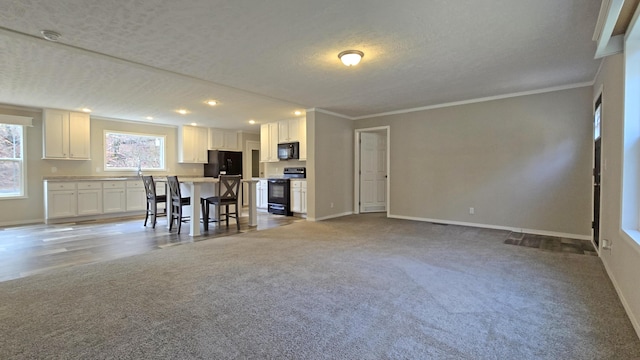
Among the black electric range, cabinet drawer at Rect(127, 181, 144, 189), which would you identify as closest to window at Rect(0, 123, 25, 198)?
cabinet drawer at Rect(127, 181, 144, 189)

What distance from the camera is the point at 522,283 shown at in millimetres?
2844

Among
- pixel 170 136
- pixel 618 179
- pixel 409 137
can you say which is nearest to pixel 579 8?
pixel 618 179

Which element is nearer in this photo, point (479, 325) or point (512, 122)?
point (479, 325)

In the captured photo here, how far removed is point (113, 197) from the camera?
22.4 feet

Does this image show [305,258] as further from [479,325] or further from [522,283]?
Result: [522,283]

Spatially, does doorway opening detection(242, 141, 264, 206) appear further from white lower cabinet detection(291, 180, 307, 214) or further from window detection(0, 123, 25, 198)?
window detection(0, 123, 25, 198)

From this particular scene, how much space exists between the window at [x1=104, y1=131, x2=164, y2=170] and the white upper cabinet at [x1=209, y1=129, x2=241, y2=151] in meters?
1.31

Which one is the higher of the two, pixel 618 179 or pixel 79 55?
pixel 79 55

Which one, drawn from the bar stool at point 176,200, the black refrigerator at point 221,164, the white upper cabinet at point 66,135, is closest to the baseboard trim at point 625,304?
the bar stool at point 176,200

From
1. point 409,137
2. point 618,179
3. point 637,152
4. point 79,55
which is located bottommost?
point 618,179

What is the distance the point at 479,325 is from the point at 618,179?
198 centimetres

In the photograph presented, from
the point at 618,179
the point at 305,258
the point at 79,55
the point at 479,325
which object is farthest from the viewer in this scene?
the point at 305,258

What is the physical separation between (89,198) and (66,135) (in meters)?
1.42

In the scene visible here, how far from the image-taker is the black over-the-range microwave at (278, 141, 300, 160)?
7.15 m
